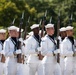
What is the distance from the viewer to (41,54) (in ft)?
44.4

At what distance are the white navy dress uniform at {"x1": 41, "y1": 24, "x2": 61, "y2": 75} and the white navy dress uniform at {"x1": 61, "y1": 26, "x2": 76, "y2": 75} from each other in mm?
296

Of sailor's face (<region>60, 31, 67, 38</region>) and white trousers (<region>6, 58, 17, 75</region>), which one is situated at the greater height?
sailor's face (<region>60, 31, 67, 38</region>)

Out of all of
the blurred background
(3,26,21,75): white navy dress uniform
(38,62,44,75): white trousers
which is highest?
the blurred background

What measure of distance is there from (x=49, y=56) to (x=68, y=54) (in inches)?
21.9

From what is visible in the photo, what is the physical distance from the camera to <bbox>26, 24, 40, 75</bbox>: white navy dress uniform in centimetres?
1369

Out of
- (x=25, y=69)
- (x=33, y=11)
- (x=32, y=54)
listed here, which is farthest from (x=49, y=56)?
(x=33, y=11)

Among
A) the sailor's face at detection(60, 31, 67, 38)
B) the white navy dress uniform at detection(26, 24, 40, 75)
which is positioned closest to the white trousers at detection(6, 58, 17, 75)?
the white navy dress uniform at detection(26, 24, 40, 75)

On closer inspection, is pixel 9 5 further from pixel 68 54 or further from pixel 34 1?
pixel 68 54

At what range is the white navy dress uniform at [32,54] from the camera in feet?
44.9

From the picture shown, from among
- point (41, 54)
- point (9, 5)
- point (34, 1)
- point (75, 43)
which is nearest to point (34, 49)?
point (41, 54)

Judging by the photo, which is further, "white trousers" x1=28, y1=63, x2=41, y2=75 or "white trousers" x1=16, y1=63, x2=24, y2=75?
"white trousers" x1=28, y1=63, x2=41, y2=75

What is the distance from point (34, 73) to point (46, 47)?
1.00 metres

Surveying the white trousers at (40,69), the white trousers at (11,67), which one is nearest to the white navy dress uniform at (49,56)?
the white trousers at (40,69)

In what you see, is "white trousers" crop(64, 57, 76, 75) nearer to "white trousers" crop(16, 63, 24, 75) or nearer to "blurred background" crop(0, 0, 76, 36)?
"white trousers" crop(16, 63, 24, 75)
